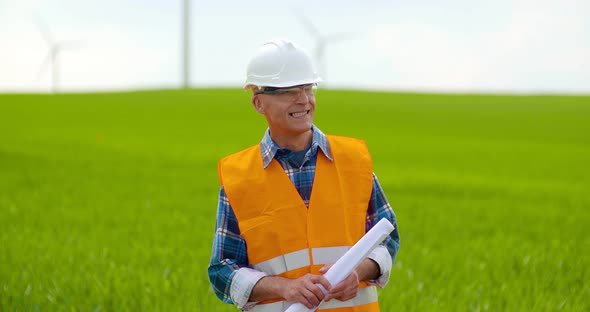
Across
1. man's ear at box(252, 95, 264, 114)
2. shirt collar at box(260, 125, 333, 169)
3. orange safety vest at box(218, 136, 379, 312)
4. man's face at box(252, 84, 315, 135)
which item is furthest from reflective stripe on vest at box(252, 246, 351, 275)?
man's ear at box(252, 95, 264, 114)

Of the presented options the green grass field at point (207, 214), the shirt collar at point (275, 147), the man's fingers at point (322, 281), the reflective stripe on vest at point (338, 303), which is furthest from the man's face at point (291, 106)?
the green grass field at point (207, 214)

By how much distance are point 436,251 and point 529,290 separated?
63.7 inches

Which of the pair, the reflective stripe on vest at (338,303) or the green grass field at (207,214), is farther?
the green grass field at (207,214)

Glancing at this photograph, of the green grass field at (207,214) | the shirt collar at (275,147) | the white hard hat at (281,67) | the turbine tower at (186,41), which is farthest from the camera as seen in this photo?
the turbine tower at (186,41)

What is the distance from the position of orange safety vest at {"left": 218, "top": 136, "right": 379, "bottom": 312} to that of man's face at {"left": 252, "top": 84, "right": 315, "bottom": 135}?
0.63 feet

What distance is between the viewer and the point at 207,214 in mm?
10039

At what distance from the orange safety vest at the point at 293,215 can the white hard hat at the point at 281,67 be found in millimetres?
336

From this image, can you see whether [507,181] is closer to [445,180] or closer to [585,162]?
[445,180]

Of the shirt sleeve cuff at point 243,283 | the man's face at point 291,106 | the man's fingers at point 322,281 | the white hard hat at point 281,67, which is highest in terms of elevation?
the white hard hat at point 281,67

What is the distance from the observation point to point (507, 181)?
15.1 metres

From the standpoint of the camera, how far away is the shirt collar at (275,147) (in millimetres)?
3082

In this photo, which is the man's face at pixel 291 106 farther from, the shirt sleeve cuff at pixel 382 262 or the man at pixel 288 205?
the shirt sleeve cuff at pixel 382 262

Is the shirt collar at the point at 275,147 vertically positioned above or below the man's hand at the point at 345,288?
above

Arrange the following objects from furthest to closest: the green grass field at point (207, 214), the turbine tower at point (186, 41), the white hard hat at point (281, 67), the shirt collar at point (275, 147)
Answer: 1. the turbine tower at point (186, 41)
2. the green grass field at point (207, 214)
3. the shirt collar at point (275, 147)
4. the white hard hat at point (281, 67)
